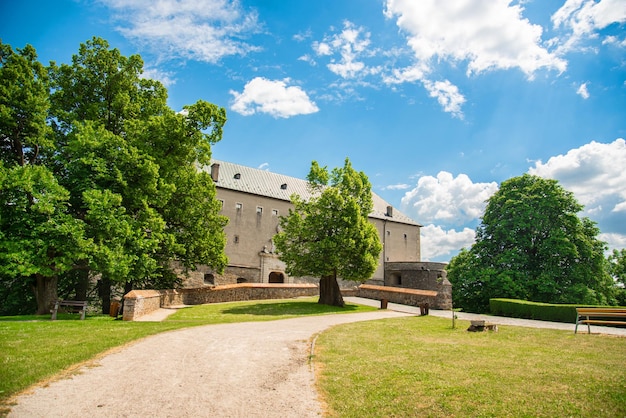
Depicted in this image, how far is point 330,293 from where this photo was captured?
87.7 feet

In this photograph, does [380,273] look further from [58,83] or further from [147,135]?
[58,83]

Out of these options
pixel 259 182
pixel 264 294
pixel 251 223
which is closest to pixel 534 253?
pixel 264 294

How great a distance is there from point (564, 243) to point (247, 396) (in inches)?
1145

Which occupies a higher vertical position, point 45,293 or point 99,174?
point 99,174

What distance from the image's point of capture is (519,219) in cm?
3162

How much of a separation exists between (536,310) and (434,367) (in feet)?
56.0

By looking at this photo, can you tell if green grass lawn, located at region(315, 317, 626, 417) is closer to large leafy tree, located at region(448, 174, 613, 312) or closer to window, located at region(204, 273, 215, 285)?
large leafy tree, located at region(448, 174, 613, 312)

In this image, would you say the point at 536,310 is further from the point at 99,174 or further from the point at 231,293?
the point at 99,174

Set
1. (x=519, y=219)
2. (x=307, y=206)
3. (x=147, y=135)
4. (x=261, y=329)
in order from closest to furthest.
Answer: (x=261, y=329), (x=147, y=135), (x=307, y=206), (x=519, y=219)

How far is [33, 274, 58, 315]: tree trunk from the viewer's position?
19.1m

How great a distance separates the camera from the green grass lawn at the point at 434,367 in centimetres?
659

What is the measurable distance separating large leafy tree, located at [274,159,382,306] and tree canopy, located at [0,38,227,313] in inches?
189

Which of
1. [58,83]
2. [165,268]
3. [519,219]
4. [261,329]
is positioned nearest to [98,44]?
[58,83]

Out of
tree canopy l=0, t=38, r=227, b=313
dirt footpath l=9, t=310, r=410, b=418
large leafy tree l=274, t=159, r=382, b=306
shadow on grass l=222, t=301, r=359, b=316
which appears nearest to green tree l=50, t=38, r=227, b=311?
tree canopy l=0, t=38, r=227, b=313
